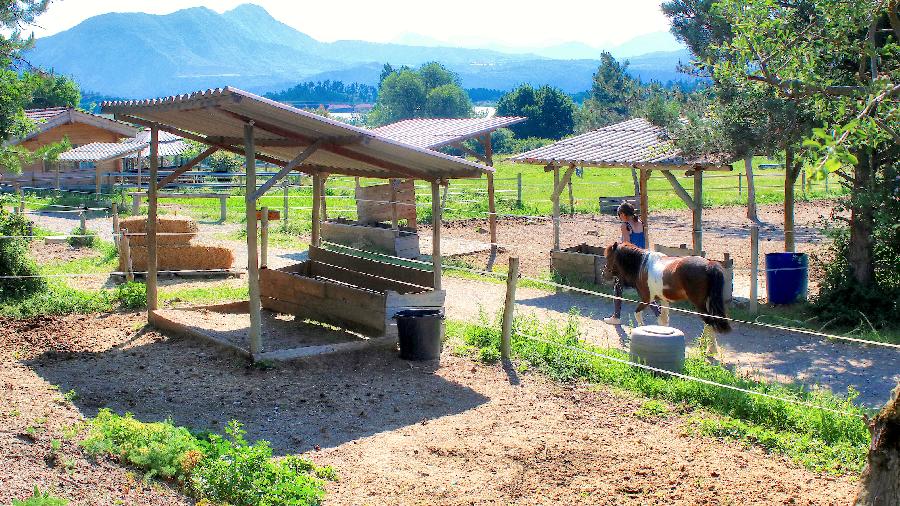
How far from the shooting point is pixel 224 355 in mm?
10594

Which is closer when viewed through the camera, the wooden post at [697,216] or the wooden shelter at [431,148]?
the wooden post at [697,216]

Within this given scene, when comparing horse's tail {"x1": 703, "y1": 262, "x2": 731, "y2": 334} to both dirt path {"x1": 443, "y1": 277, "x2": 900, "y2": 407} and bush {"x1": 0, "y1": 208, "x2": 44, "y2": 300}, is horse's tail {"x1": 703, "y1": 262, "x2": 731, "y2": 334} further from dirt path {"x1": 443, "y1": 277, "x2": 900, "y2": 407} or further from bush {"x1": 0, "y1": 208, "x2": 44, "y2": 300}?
bush {"x1": 0, "y1": 208, "x2": 44, "y2": 300}

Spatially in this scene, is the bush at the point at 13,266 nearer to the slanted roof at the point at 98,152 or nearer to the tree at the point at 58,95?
the slanted roof at the point at 98,152

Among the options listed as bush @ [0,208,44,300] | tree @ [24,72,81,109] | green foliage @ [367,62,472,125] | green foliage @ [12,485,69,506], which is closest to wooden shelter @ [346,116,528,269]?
bush @ [0,208,44,300]

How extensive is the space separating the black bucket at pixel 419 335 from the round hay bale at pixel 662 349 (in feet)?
7.58

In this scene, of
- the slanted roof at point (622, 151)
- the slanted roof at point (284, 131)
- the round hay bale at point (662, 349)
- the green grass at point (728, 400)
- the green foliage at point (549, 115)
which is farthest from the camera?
the green foliage at point (549, 115)

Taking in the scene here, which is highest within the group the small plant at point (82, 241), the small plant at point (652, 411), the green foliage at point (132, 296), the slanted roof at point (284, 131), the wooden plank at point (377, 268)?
the slanted roof at point (284, 131)

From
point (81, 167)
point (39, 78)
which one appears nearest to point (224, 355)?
point (39, 78)

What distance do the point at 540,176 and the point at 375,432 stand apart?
43.3 meters

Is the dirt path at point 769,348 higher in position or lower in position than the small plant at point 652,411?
higher

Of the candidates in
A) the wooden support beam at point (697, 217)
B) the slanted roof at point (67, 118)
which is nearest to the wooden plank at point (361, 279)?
the wooden support beam at point (697, 217)

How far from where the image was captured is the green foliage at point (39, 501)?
17.1 feet

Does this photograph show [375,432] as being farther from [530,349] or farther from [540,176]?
[540,176]

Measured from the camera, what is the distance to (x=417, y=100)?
164 m
